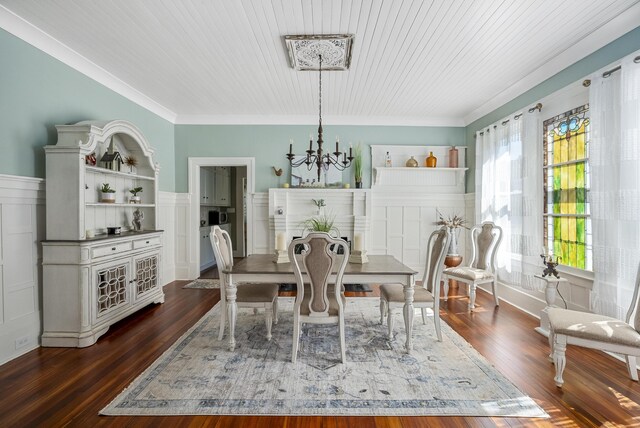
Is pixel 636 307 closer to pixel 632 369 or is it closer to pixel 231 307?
pixel 632 369

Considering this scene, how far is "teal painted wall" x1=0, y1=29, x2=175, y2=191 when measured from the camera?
2.70 m

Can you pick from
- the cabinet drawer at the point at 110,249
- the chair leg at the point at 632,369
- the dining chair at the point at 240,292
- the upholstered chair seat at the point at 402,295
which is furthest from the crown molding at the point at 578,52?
the cabinet drawer at the point at 110,249

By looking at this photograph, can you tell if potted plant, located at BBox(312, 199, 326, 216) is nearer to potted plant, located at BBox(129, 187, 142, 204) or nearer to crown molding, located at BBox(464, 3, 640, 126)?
potted plant, located at BBox(129, 187, 142, 204)

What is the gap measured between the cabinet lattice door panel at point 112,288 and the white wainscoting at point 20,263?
0.47 meters

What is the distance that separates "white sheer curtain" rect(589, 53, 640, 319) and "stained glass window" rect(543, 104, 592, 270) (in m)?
0.44

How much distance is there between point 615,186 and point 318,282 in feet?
8.61

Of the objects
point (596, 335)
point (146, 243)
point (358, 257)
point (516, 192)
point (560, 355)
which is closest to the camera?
point (596, 335)

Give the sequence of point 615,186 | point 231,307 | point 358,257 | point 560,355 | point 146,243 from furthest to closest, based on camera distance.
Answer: point 146,243
point 358,257
point 231,307
point 615,186
point 560,355

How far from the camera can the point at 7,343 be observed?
2.65m

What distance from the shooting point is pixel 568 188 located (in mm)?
3537

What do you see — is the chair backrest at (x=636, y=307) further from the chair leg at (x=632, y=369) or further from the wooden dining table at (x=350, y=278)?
the wooden dining table at (x=350, y=278)

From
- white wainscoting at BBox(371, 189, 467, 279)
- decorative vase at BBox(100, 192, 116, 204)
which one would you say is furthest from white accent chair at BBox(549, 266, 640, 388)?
decorative vase at BBox(100, 192, 116, 204)

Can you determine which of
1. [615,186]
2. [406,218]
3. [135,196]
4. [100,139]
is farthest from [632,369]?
[135,196]

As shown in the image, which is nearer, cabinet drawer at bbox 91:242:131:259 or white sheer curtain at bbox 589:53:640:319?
white sheer curtain at bbox 589:53:640:319
